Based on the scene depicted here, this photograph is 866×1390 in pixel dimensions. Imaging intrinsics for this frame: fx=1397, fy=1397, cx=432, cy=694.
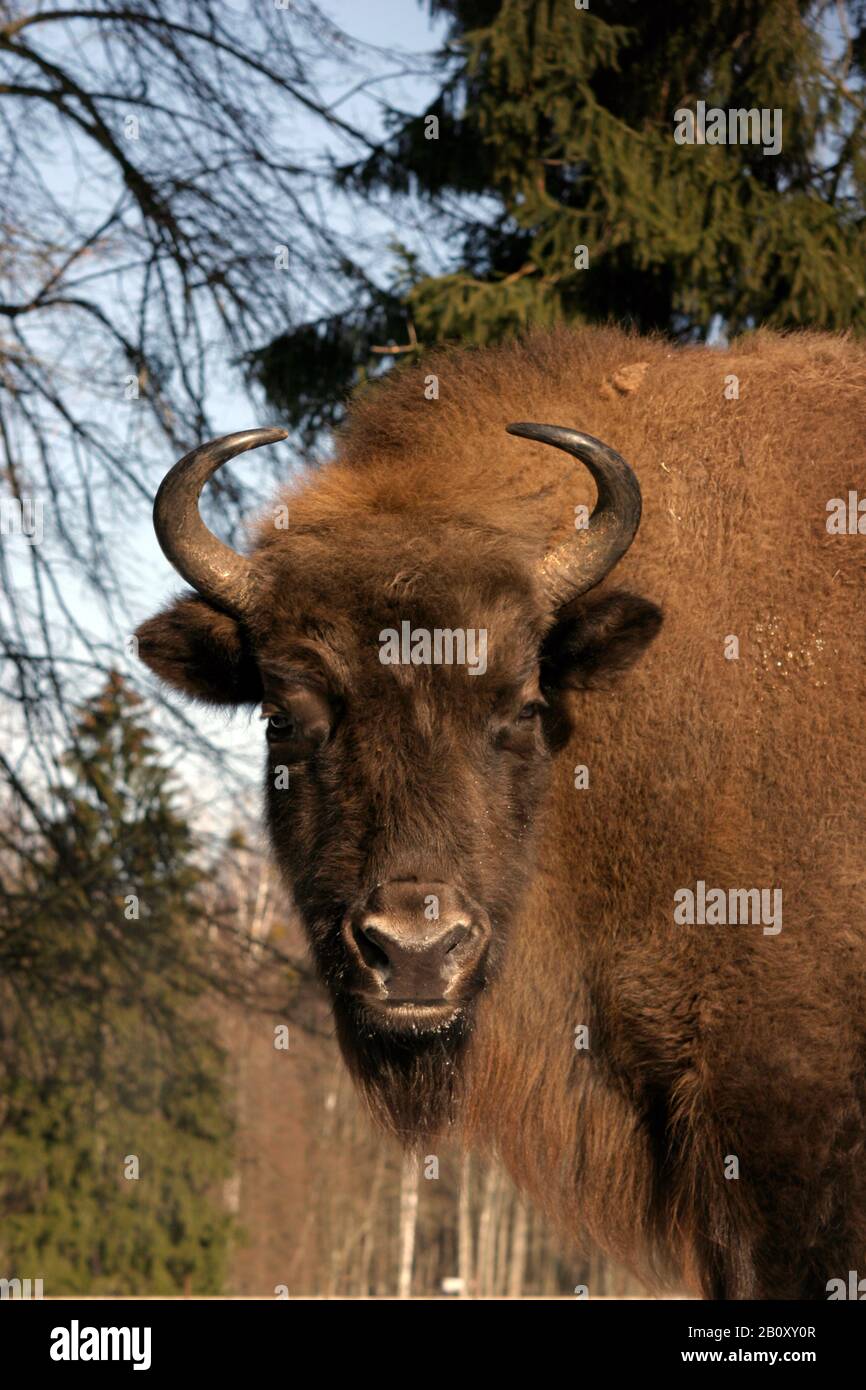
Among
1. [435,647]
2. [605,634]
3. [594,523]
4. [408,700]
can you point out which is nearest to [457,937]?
A: [408,700]

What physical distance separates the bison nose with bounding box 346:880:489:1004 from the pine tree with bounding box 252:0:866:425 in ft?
19.9

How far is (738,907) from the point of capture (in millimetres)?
5227

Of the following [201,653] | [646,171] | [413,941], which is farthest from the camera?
[646,171]

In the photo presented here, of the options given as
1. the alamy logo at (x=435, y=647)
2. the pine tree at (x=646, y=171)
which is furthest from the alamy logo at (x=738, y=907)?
the pine tree at (x=646, y=171)

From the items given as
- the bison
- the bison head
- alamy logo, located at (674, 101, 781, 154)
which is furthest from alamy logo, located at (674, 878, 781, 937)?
alamy logo, located at (674, 101, 781, 154)

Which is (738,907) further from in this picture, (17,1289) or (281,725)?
(17,1289)

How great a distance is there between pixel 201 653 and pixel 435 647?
54.2 inches

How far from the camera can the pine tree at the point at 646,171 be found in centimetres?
1030

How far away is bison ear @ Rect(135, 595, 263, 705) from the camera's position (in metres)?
5.99

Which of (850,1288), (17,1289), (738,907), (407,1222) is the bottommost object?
(407,1222)

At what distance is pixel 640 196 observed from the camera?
10211 mm
